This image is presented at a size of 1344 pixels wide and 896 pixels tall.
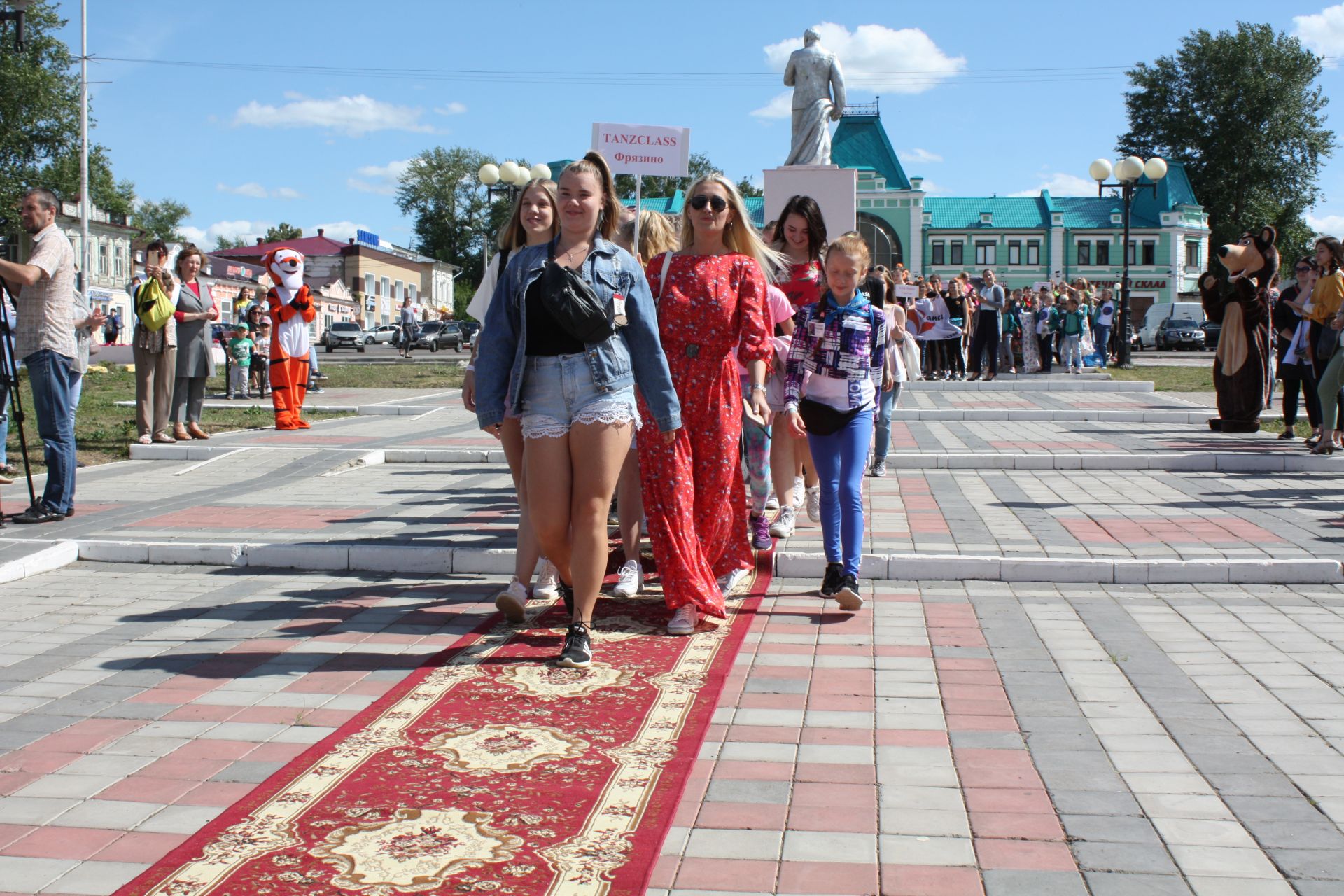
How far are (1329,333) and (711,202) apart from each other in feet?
24.9

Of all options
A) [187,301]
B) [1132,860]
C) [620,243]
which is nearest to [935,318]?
[187,301]

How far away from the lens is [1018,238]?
7856cm

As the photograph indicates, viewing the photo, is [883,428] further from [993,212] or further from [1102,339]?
[993,212]

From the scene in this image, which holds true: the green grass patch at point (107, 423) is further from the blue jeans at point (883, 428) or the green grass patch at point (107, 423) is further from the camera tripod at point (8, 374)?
the blue jeans at point (883, 428)

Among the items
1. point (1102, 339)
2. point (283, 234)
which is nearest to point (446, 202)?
point (283, 234)

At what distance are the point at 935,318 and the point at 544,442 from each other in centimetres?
1898

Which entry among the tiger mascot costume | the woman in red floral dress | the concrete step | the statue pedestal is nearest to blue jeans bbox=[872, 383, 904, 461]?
the concrete step

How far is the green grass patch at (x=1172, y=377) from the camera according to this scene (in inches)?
901

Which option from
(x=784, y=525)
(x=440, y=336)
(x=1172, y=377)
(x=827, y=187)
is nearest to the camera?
(x=784, y=525)

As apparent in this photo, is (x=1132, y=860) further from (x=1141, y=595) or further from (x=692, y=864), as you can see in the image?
(x=1141, y=595)

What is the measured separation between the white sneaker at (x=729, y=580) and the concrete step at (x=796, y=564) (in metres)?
0.78

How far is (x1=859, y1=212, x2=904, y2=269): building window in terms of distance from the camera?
68.6 m

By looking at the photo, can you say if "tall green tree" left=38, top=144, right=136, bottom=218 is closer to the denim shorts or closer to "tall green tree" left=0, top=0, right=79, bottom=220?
"tall green tree" left=0, top=0, right=79, bottom=220

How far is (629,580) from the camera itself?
6.16 meters
